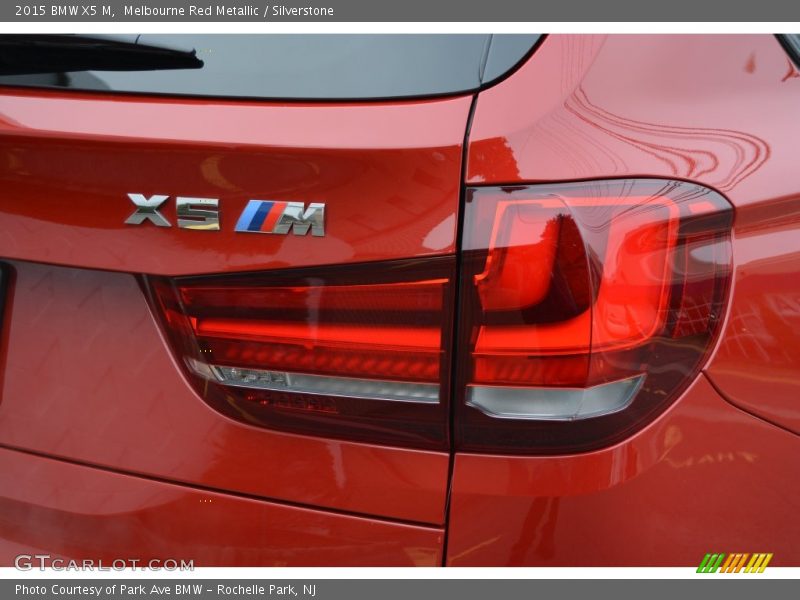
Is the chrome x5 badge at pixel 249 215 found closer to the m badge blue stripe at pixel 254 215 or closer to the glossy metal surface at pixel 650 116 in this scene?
the m badge blue stripe at pixel 254 215

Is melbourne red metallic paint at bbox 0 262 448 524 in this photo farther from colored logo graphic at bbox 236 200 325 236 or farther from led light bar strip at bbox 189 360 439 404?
colored logo graphic at bbox 236 200 325 236

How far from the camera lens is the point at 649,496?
1122 mm

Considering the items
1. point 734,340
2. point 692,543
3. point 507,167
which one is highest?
point 507,167

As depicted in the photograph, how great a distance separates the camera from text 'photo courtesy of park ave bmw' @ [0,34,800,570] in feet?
3.48

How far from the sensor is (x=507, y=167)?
3.46 feet

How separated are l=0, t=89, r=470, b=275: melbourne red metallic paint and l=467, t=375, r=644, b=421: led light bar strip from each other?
0.82ft

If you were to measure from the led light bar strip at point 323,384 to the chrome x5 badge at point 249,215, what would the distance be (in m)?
0.24

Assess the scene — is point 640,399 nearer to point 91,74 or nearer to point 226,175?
point 226,175

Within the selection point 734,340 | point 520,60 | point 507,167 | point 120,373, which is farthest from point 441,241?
point 120,373

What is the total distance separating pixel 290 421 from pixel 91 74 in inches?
28.3
